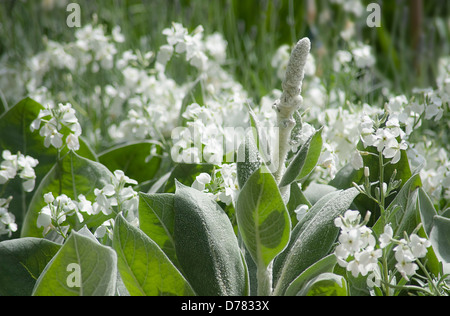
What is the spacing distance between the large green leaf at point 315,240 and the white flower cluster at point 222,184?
4.4 inches

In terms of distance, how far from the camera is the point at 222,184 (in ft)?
2.51

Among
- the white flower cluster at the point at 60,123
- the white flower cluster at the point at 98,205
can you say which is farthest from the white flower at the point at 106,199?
the white flower cluster at the point at 60,123

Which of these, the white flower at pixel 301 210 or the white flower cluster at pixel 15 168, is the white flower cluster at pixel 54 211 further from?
the white flower at pixel 301 210

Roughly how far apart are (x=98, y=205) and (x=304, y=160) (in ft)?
1.02

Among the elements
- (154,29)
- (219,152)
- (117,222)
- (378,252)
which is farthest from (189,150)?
(154,29)

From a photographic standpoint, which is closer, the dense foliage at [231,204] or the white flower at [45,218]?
the dense foliage at [231,204]

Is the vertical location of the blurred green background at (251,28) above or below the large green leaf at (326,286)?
above

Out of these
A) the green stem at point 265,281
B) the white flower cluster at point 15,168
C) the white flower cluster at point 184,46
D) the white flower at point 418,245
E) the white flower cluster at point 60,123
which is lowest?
the green stem at point 265,281

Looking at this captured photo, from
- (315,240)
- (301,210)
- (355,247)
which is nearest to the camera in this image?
(355,247)

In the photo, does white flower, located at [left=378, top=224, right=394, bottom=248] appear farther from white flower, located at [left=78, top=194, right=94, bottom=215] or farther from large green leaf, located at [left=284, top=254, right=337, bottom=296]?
white flower, located at [left=78, top=194, right=94, bottom=215]

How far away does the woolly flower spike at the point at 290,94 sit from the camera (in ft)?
1.95

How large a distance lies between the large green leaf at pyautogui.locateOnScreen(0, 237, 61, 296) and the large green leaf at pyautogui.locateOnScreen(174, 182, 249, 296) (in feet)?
0.55

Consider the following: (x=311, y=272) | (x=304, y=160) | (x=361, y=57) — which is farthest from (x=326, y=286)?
(x=361, y=57)

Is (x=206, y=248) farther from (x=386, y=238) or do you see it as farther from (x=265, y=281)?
(x=386, y=238)
